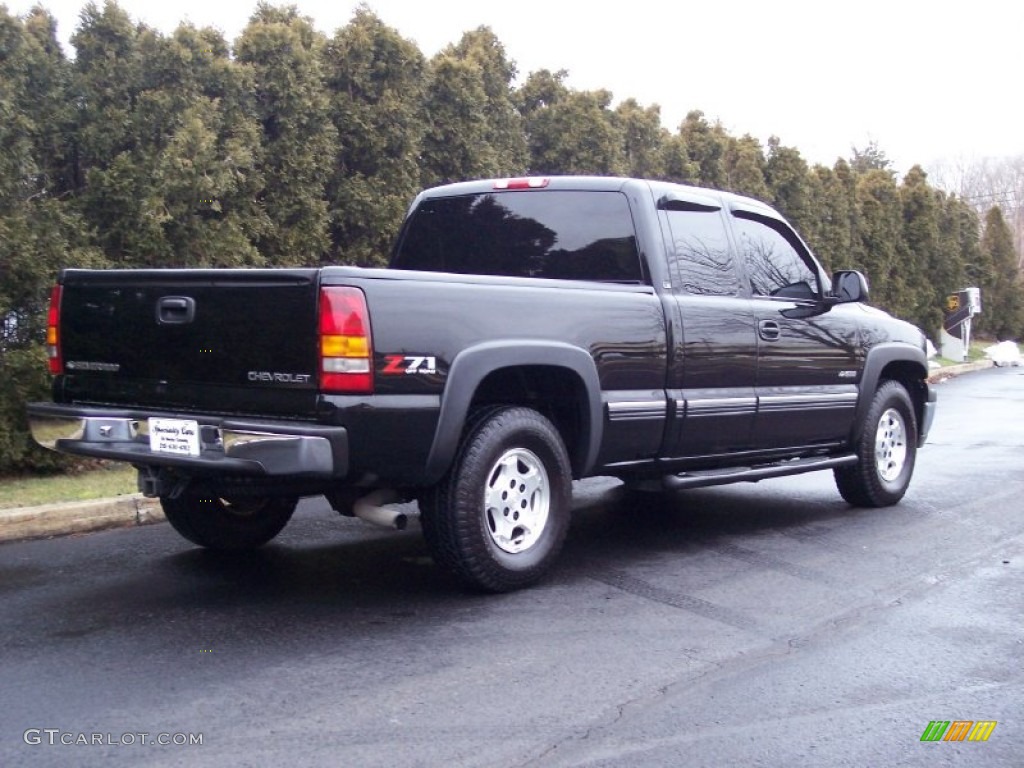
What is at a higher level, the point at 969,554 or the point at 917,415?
the point at 917,415

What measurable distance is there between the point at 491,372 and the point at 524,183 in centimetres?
169

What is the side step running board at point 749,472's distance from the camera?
6.12 m

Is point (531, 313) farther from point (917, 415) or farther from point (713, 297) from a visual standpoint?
point (917, 415)

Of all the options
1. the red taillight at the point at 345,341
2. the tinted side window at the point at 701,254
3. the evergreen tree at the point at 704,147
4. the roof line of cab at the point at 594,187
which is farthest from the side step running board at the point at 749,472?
the evergreen tree at the point at 704,147

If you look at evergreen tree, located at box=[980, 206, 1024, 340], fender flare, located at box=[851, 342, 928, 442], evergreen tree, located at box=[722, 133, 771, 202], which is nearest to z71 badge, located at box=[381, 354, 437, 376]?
fender flare, located at box=[851, 342, 928, 442]

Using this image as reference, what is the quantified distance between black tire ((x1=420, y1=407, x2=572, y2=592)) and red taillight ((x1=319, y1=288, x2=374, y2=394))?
0.75 metres

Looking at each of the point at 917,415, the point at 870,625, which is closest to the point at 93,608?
the point at 870,625

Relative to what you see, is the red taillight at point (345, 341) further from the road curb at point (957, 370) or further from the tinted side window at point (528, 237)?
the road curb at point (957, 370)

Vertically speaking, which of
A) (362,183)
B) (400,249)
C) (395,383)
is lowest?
(395,383)

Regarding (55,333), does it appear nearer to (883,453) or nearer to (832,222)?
(883,453)

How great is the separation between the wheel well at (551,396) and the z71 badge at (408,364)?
20.3 inches

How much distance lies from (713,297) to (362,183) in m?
5.36

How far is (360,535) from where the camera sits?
677cm

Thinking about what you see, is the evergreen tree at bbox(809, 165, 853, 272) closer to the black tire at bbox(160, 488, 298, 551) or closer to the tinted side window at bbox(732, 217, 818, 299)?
the tinted side window at bbox(732, 217, 818, 299)
